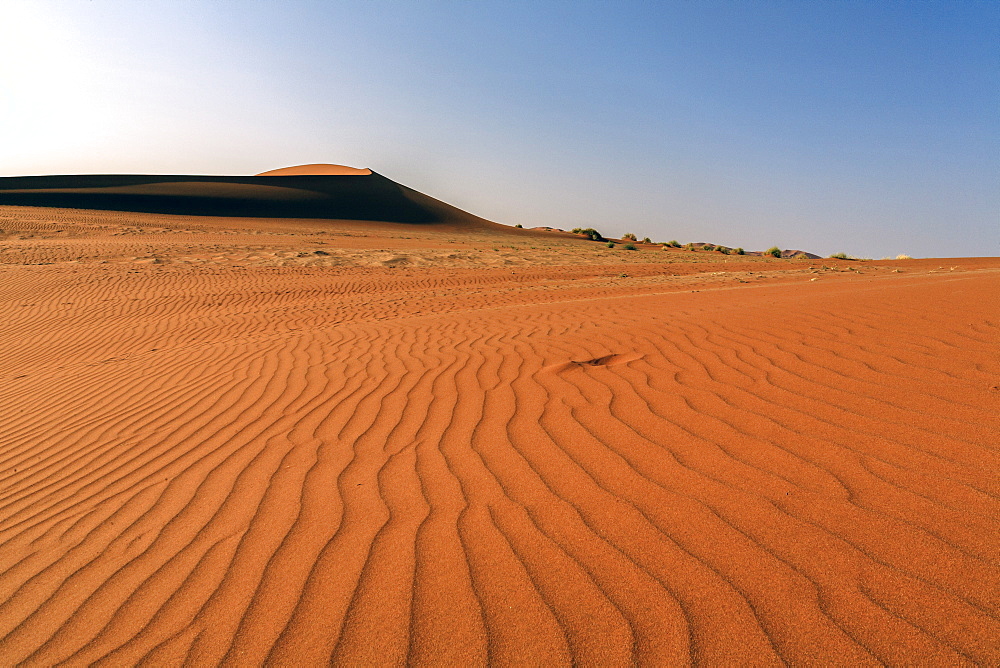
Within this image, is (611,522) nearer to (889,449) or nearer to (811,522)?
(811,522)

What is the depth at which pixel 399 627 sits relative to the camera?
70.0 inches

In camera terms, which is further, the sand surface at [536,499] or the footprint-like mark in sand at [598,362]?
the footprint-like mark in sand at [598,362]

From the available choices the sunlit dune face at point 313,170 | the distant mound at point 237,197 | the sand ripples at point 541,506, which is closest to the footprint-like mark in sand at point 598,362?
the sand ripples at point 541,506

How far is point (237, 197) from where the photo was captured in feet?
152

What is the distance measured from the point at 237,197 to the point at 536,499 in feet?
166

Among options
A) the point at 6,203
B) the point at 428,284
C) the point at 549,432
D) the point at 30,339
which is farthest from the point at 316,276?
the point at 6,203

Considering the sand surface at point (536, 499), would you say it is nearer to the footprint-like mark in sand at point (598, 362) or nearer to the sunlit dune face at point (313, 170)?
the footprint-like mark in sand at point (598, 362)

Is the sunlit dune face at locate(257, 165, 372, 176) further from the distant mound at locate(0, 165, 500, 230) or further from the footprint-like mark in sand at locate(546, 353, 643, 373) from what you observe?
the footprint-like mark in sand at locate(546, 353, 643, 373)

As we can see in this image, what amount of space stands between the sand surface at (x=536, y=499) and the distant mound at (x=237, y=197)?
130 ft

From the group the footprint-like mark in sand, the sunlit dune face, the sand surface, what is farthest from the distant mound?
the footprint-like mark in sand

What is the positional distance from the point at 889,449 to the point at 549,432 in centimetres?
169

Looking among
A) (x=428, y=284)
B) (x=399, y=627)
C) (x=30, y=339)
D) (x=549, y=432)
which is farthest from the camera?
(x=428, y=284)

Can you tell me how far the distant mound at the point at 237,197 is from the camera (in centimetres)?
3966

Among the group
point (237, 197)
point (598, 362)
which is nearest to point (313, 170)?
point (237, 197)
